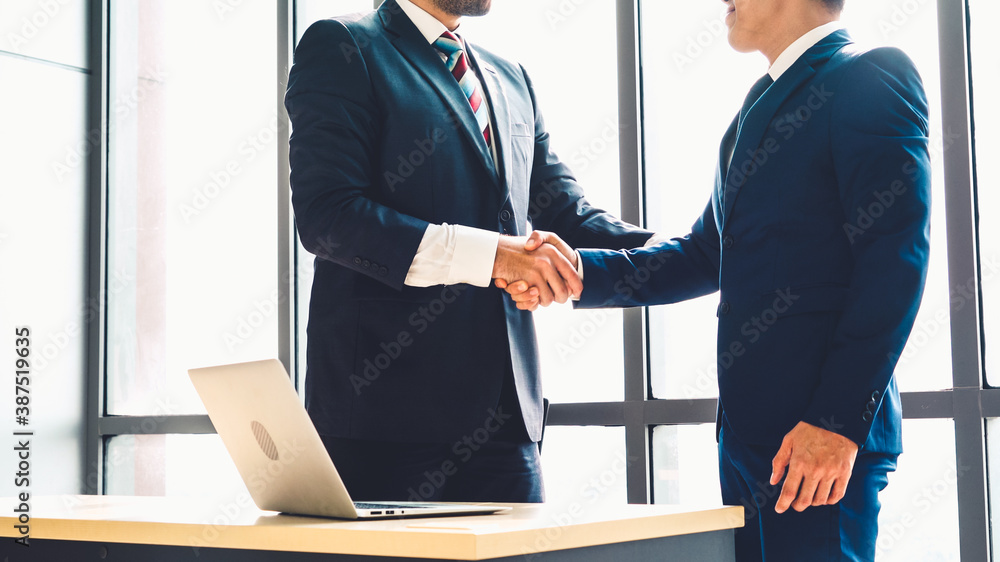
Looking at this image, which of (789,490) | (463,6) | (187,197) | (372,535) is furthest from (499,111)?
(187,197)

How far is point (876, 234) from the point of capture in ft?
4.81

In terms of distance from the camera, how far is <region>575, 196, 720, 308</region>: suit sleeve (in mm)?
2098

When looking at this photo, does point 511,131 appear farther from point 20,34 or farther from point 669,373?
point 20,34

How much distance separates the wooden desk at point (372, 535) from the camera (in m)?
0.93

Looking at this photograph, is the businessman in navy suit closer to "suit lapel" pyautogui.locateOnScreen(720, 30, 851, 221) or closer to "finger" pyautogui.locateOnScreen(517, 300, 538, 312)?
"suit lapel" pyautogui.locateOnScreen(720, 30, 851, 221)

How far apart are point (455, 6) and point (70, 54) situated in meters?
2.96

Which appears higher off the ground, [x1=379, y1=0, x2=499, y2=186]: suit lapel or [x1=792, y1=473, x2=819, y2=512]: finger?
[x1=379, y1=0, x2=499, y2=186]: suit lapel

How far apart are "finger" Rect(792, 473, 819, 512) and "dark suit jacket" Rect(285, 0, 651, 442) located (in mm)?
586

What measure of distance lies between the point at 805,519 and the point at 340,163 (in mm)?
1052

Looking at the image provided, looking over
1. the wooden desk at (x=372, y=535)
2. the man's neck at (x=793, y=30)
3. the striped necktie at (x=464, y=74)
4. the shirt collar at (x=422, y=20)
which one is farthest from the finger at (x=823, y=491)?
the shirt collar at (x=422, y=20)

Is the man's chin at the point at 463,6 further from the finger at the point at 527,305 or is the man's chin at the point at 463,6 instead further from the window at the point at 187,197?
the window at the point at 187,197

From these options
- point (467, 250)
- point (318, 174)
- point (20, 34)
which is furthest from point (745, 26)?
point (20, 34)

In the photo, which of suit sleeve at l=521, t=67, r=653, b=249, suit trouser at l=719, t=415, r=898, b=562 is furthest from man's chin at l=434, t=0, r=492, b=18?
suit trouser at l=719, t=415, r=898, b=562

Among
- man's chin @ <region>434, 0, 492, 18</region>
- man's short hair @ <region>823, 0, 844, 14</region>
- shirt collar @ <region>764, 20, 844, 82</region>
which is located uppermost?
man's chin @ <region>434, 0, 492, 18</region>
